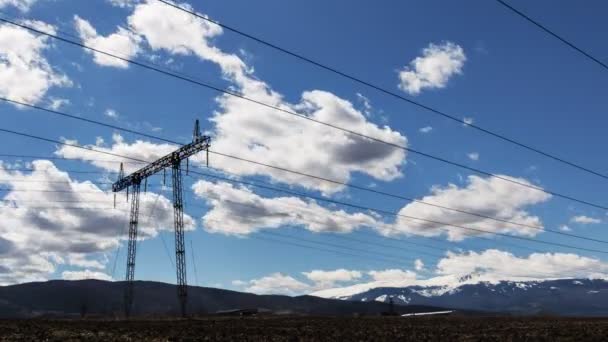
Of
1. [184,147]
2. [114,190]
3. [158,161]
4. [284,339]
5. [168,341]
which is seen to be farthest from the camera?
[114,190]

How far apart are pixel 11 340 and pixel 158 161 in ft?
211

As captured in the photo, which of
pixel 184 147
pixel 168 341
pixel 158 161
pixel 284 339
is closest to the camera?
pixel 168 341

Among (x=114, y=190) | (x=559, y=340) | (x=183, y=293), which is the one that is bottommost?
(x=559, y=340)

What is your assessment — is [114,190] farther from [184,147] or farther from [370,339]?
[370,339]

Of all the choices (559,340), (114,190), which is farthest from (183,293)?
(559,340)

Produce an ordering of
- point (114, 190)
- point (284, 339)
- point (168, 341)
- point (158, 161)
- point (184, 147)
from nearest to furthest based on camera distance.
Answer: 1. point (168, 341)
2. point (284, 339)
3. point (184, 147)
4. point (158, 161)
5. point (114, 190)

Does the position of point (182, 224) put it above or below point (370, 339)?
above

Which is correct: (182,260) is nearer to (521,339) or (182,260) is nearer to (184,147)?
(184,147)

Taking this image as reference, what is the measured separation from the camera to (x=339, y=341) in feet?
127

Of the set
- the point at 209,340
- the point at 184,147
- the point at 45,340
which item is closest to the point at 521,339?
the point at 209,340

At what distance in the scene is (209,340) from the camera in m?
38.4

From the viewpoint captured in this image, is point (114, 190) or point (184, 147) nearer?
point (184, 147)

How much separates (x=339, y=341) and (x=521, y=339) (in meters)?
13.7

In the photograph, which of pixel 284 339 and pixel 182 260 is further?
pixel 182 260
